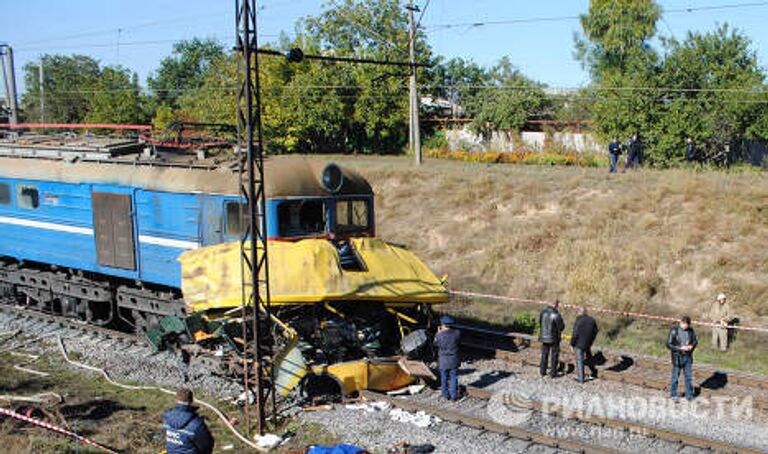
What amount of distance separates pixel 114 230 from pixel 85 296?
1.96 m

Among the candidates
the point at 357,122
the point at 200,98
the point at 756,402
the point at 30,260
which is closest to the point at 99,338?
the point at 30,260

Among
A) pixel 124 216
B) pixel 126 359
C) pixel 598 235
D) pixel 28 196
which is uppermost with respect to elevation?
pixel 28 196

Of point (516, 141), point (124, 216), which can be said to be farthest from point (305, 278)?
point (516, 141)

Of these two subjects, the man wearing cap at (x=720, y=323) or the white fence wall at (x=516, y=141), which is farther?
the white fence wall at (x=516, y=141)

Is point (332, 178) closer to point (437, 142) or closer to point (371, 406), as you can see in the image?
point (371, 406)

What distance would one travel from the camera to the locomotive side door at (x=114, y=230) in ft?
46.5

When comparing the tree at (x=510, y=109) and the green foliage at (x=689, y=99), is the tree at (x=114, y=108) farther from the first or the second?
the green foliage at (x=689, y=99)

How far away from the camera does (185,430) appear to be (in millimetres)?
7090

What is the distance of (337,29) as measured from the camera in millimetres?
44562

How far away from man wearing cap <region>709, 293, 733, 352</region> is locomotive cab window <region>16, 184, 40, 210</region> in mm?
14913

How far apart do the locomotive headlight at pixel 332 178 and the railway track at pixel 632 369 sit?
4148 millimetres

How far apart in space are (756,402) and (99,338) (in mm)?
12251
